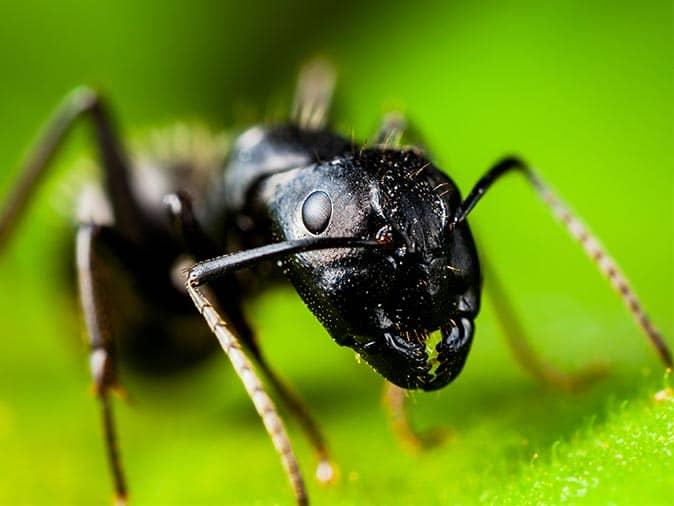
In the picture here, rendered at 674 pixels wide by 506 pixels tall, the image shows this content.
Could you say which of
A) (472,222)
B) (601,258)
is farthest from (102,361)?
(601,258)

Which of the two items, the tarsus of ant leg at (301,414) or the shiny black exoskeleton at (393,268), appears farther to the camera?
the tarsus of ant leg at (301,414)

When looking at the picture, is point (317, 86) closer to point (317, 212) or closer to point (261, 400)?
point (317, 212)

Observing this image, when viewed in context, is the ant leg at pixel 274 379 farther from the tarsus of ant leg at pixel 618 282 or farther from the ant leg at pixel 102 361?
the tarsus of ant leg at pixel 618 282

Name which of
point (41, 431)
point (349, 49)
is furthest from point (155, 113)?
point (41, 431)

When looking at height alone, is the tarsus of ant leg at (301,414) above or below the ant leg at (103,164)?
below

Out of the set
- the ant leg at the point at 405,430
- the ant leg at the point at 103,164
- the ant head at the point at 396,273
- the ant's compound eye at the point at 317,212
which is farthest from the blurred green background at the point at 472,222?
the ant's compound eye at the point at 317,212

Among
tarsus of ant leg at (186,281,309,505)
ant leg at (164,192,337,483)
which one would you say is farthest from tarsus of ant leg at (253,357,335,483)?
tarsus of ant leg at (186,281,309,505)

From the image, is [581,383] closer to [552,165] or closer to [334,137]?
[334,137]

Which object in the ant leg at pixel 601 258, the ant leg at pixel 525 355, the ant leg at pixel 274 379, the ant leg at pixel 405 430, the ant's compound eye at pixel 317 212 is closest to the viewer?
the ant's compound eye at pixel 317 212
